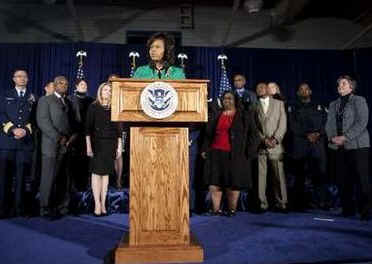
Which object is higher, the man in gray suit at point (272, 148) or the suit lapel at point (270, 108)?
the suit lapel at point (270, 108)

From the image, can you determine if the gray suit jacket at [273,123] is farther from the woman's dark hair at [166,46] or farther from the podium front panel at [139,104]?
the podium front panel at [139,104]

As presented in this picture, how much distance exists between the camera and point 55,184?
3844mm

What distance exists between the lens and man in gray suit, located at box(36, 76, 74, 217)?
3559mm

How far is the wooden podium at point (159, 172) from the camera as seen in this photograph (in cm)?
182

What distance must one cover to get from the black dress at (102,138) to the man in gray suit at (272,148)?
170cm

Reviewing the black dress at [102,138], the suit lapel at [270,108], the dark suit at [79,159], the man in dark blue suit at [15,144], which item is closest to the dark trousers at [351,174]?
the suit lapel at [270,108]

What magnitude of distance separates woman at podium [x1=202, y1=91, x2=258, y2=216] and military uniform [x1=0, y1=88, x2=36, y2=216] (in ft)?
6.35

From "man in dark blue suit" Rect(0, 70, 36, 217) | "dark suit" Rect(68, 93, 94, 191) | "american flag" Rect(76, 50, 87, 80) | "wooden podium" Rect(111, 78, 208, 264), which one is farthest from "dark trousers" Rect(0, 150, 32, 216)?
"american flag" Rect(76, 50, 87, 80)

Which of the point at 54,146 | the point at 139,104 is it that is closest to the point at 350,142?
the point at 139,104

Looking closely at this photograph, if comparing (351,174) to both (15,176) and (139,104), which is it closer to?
(139,104)

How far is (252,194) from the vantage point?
4.23 metres

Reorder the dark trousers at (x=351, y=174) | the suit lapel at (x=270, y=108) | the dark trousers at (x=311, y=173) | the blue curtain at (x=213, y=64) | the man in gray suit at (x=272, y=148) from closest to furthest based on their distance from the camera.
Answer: the dark trousers at (x=351, y=174) → the man in gray suit at (x=272, y=148) → the suit lapel at (x=270, y=108) → the dark trousers at (x=311, y=173) → the blue curtain at (x=213, y=64)

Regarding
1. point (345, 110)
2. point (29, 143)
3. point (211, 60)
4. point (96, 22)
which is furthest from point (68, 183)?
point (96, 22)

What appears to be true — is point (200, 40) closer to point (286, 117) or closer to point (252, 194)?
point (286, 117)
